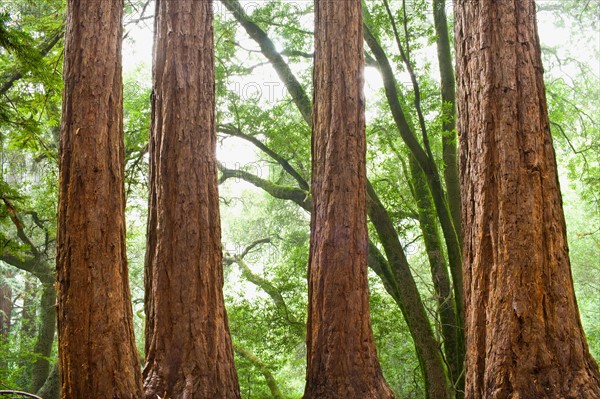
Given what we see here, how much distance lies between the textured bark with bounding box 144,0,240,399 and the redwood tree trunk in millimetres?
875

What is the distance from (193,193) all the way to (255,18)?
231 inches

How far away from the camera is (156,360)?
5109 mm

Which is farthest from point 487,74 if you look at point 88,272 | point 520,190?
point 88,272

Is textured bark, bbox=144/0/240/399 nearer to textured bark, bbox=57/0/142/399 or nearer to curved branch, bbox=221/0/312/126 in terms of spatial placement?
textured bark, bbox=57/0/142/399

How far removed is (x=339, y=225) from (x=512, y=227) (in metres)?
2.09

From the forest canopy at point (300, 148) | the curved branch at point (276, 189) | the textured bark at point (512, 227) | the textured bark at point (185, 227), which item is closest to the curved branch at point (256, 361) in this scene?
the forest canopy at point (300, 148)

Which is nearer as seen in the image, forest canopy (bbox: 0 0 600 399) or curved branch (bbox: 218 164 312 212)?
forest canopy (bbox: 0 0 600 399)

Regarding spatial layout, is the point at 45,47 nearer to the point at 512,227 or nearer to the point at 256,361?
the point at 256,361

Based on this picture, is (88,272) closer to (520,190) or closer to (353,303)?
(353,303)

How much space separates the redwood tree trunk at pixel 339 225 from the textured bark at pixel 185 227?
87 cm

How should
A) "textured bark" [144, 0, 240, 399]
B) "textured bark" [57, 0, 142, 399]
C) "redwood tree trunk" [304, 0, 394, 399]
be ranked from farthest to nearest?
"redwood tree trunk" [304, 0, 394, 399], "textured bark" [144, 0, 240, 399], "textured bark" [57, 0, 142, 399]

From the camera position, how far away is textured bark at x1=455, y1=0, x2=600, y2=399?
149 inches

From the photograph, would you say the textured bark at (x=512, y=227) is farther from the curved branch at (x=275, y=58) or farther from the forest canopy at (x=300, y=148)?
the curved branch at (x=275, y=58)

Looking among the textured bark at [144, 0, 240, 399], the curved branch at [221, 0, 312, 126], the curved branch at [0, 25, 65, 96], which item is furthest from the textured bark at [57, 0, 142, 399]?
the curved branch at [221, 0, 312, 126]
